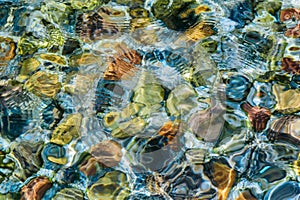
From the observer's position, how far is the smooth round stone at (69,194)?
2.32 m

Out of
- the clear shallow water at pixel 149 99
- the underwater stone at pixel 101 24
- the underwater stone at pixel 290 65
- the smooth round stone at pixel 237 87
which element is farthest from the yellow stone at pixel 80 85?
the underwater stone at pixel 290 65

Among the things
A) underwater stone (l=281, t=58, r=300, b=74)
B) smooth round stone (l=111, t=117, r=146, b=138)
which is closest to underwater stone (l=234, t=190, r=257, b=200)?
smooth round stone (l=111, t=117, r=146, b=138)

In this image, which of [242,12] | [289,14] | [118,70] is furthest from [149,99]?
[289,14]

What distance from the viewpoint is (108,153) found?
248 cm

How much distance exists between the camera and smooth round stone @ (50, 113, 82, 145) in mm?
2555

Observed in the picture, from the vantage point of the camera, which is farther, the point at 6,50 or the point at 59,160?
the point at 6,50

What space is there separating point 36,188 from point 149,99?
85 centimetres

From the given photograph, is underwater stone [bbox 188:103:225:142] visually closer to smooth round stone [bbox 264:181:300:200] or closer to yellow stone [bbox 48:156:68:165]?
smooth round stone [bbox 264:181:300:200]

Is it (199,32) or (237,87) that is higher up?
(199,32)

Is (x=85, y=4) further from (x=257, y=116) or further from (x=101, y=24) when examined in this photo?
(x=257, y=116)

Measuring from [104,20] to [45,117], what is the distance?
893 mm

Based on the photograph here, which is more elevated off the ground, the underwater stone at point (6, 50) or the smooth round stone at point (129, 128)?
the underwater stone at point (6, 50)

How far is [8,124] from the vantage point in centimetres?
265

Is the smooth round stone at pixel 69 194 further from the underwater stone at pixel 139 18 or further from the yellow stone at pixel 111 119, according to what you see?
the underwater stone at pixel 139 18
